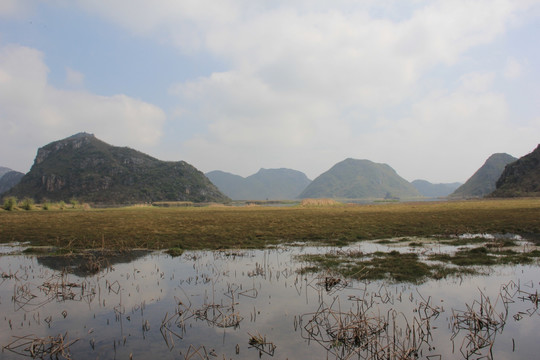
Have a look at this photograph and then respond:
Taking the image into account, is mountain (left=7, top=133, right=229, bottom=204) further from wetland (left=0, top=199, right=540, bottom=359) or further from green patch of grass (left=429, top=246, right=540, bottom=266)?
green patch of grass (left=429, top=246, right=540, bottom=266)

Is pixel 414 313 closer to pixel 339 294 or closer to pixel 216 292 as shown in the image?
pixel 339 294

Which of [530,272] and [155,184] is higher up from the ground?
[155,184]

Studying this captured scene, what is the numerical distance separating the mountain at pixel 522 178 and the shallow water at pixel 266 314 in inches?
5793

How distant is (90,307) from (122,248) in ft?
35.1

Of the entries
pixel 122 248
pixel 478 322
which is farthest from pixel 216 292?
pixel 122 248

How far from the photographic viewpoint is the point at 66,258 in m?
17.8

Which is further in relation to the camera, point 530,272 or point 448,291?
point 530,272

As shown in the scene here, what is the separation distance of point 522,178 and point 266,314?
18371cm

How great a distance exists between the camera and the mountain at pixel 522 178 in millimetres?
132875

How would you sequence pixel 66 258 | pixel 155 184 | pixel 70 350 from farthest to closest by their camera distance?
pixel 155 184
pixel 66 258
pixel 70 350

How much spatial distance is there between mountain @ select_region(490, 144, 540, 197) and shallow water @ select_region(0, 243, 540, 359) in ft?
483

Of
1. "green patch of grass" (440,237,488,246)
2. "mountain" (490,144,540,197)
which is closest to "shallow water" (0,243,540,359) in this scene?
"green patch of grass" (440,237,488,246)

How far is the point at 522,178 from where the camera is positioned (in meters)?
147

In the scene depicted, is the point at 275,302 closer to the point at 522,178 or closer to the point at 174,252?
the point at 174,252
